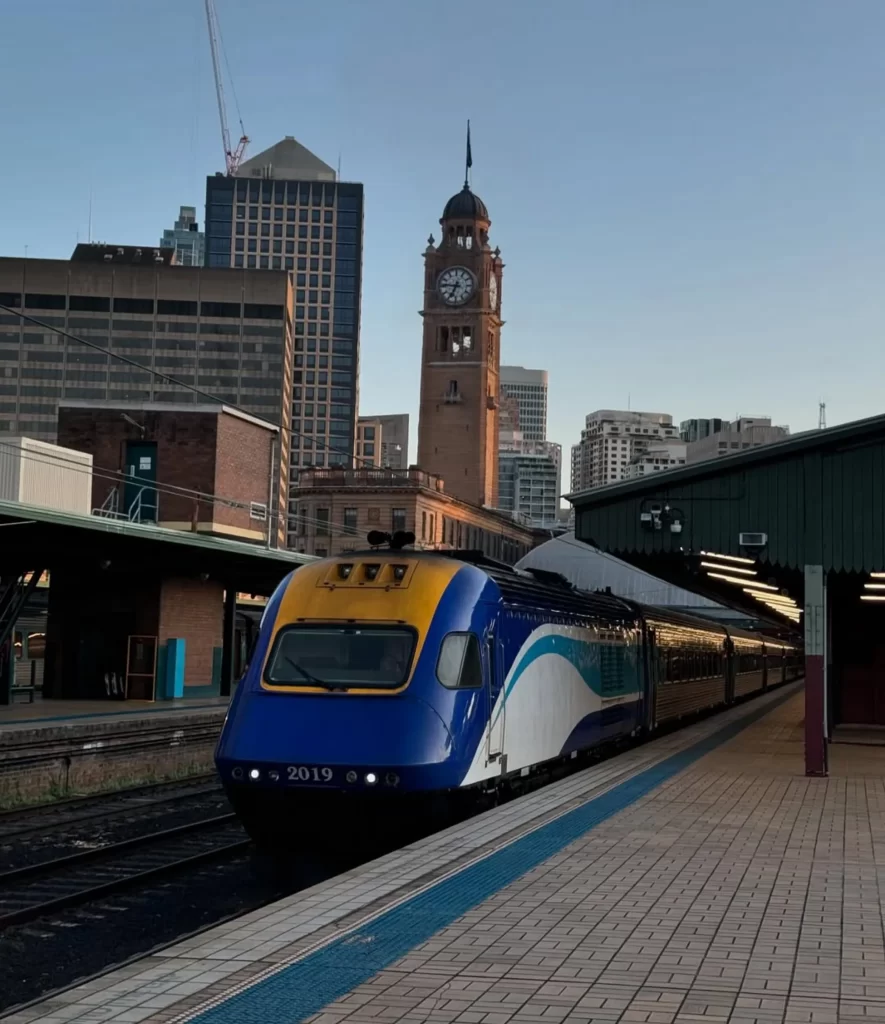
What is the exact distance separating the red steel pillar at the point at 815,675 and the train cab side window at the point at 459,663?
629 cm

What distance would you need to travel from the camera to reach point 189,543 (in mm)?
27109

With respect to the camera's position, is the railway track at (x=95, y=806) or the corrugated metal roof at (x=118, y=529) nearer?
the railway track at (x=95, y=806)

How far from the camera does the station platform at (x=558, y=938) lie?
6.43 m

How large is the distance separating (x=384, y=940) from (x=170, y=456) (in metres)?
38.9

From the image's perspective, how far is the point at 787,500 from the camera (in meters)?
19.8

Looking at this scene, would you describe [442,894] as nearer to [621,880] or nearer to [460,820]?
[621,880]

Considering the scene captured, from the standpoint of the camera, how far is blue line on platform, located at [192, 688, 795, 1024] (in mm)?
6418

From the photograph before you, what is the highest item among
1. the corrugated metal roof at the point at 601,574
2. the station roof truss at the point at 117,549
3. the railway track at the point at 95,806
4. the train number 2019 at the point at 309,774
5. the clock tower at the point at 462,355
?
the clock tower at the point at 462,355

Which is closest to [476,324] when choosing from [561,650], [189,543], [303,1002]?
[189,543]

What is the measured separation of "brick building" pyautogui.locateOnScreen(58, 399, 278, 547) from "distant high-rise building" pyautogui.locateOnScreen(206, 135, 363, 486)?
13795 centimetres

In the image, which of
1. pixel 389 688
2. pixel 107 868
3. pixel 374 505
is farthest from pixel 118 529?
pixel 374 505

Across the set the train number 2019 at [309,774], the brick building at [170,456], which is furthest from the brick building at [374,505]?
the train number 2019 at [309,774]

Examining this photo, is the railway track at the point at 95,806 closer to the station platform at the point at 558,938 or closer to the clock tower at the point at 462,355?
the station platform at the point at 558,938

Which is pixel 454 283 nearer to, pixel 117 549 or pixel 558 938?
pixel 117 549
